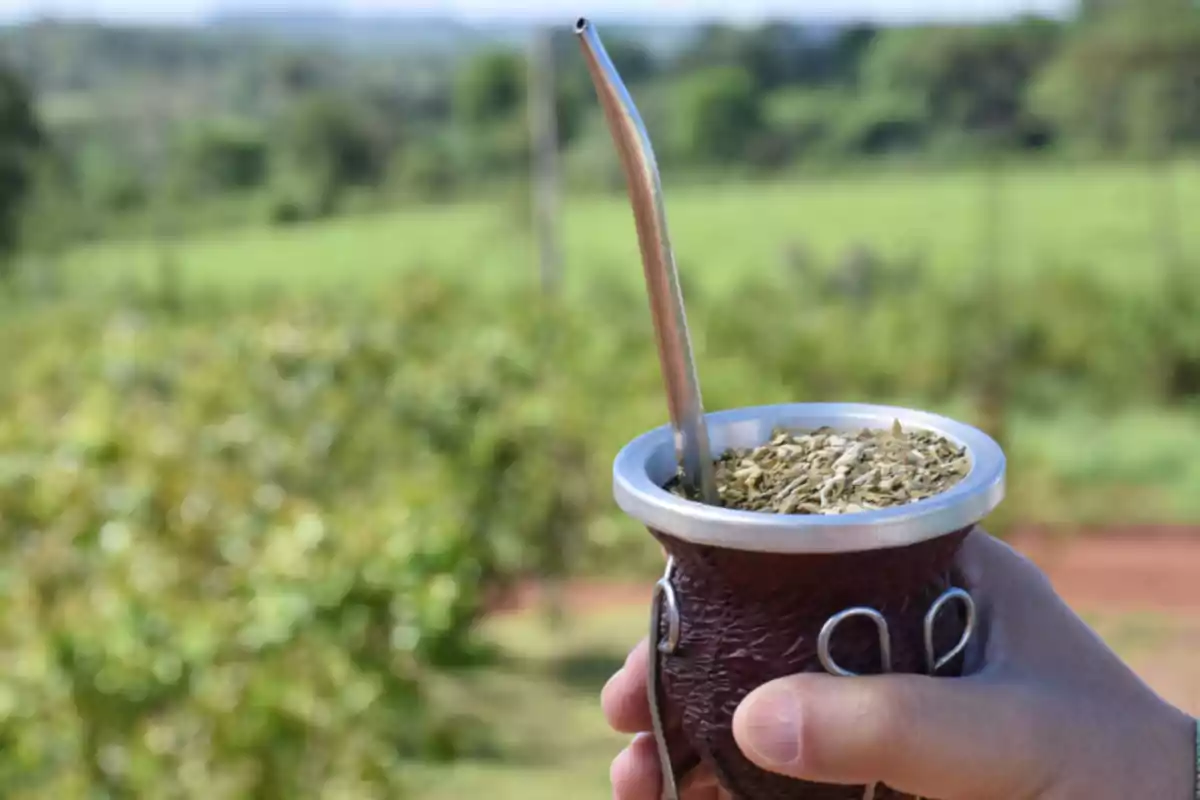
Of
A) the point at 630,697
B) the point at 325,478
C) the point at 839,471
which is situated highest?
the point at 839,471

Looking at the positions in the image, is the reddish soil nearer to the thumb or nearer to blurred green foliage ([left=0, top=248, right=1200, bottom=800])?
blurred green foliage ([left=0, top=248, right=1200, bottom=800])

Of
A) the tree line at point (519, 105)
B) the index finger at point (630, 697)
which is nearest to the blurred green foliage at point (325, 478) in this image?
the tree line at point (519, 105)

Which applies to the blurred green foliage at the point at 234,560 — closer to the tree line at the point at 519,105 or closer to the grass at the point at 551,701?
the grass at the point at 551,701

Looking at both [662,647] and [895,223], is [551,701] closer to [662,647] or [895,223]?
[895,223]

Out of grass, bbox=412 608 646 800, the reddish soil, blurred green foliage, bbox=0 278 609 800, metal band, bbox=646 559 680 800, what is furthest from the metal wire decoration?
the reddish soil

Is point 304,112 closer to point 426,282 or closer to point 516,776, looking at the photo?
point 426,282

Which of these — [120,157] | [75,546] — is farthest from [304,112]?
[75,546]

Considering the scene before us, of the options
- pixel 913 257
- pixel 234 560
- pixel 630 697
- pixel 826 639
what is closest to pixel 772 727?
pixel 826 639

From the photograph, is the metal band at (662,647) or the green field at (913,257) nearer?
the metal band at (662,647)
